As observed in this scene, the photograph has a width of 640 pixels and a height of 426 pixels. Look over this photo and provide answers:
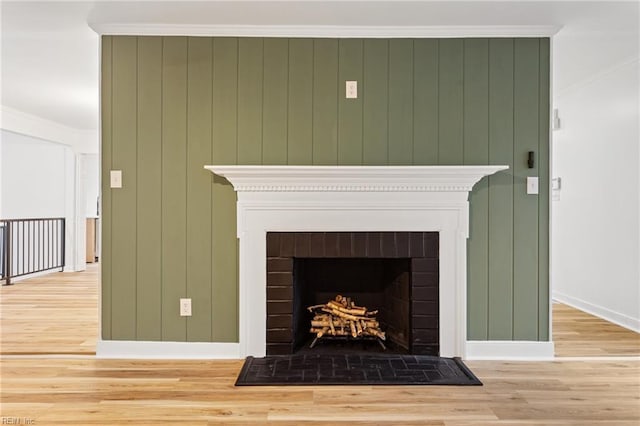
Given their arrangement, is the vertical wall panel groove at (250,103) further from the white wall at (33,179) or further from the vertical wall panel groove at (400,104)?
the white wall at (33,179)

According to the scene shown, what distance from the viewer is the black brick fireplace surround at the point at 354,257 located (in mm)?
3137

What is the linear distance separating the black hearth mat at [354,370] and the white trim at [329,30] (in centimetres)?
219

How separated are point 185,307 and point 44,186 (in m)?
5.98

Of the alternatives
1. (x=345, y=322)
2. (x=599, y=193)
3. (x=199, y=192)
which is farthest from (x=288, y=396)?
(x=599, y=193)

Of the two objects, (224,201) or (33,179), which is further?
(33,179)

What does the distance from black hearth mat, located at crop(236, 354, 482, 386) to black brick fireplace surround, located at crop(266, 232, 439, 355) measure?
0.13m

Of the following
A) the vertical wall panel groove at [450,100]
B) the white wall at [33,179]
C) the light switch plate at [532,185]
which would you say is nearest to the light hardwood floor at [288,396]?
the light switch plate at [532,185]

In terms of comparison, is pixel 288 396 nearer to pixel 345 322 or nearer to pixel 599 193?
pixel 345 322

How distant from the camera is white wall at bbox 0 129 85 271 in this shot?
7.46m

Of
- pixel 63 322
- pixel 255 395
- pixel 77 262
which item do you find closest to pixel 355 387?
pixel 255 395

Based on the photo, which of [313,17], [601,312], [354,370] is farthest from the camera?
[601,312]

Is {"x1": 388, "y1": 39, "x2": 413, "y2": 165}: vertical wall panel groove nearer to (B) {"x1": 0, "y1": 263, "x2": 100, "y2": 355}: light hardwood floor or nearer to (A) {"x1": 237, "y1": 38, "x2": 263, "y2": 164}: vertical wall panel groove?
(A) {"x1": 237, "y1": 38, "x2": 263, "y2": 164}: vertical wall panel groove

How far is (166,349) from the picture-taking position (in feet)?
10.5

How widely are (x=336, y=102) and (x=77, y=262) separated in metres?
6.08
